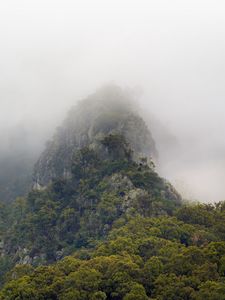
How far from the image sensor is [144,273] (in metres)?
51.7

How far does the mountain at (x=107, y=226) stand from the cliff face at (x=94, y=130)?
8.4 inches

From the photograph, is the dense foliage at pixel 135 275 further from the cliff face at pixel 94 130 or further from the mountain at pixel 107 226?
the cliff face at pixel 94 130

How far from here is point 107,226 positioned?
76.0 meters

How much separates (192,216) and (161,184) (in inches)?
491

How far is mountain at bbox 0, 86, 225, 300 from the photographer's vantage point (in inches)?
1982

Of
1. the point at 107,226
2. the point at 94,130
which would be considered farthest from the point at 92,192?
the point at 94,130

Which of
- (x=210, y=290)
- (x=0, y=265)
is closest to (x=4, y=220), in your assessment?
(x=0, y=265)

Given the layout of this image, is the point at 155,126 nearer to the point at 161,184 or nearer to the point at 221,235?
the point at 161,184

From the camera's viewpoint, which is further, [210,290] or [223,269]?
[223,269]

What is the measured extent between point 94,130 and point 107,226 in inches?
911

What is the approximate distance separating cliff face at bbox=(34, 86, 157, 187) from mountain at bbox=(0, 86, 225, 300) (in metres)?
0.21

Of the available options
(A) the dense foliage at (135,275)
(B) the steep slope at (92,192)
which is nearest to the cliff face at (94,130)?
(B) the steep slope at (92,192)

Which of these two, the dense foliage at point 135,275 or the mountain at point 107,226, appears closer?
the dense foliage at point 135,275

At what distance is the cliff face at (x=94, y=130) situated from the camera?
92938 millimetres
